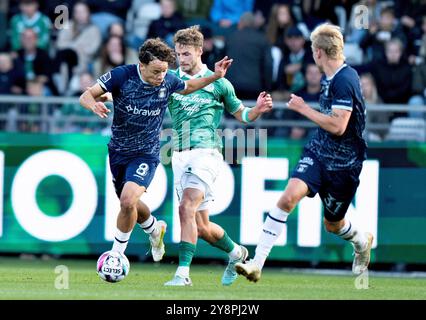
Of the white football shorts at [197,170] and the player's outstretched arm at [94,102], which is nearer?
the player's outstretched arm at [94,102]

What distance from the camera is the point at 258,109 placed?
12617 millimetres

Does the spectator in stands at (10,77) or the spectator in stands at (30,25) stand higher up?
the spectator in stands at (30,25)

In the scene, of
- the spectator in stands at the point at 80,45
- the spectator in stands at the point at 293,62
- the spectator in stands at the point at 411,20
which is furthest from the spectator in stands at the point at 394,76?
the spectator in stands at the point at 80,45

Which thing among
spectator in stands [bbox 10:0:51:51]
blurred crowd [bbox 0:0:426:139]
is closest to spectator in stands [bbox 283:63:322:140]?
blurred crowd [bbox 0:0:426:139]

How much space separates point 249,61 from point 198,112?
518 cm

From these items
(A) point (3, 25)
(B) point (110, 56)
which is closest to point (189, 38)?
(B) point (110, 56)

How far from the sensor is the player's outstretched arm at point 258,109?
12.5 meters

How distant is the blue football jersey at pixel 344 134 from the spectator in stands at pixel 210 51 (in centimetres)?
610

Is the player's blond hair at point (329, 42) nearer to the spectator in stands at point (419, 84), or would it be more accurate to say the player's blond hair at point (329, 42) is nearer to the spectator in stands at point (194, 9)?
the spectator in stands at point (419, 84)

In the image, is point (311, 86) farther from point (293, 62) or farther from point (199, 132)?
point (199, 132)

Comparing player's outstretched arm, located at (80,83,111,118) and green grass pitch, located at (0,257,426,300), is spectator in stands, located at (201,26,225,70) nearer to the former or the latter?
green grass pitch, located at (0,257,426,300)

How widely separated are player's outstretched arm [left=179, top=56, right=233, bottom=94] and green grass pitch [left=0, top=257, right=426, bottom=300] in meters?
1.98
